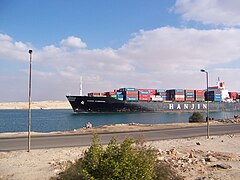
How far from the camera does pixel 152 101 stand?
100 meters

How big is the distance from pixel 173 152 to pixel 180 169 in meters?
3.43

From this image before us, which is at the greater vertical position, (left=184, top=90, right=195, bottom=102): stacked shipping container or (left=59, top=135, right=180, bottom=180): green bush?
(left=184, top=90, right=195, bottom=102): stacked shipping container

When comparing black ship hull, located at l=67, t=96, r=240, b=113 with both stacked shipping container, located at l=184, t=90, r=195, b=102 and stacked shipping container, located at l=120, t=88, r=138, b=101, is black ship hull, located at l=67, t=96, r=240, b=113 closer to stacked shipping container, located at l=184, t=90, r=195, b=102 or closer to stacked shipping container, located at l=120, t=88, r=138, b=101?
stacked shipping container, located at l=120, t=88, r=138, b=101

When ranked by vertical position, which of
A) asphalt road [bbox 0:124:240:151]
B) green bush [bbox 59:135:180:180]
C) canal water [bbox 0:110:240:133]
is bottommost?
canal water [bbox 0:110:240:133]

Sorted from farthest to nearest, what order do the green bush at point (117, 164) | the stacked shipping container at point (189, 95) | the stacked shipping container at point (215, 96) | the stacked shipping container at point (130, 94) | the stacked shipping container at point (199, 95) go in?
the stacked shipping container at point (215, 96) < the stacked shipping container at point (199, 95) < the stacked shipping container at point (189, 95) < the stacked shipping container at point (130, 94) < the green bush at point (117, 164)

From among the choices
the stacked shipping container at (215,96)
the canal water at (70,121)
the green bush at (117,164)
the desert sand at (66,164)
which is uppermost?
the stacked shipping container at (215,96)

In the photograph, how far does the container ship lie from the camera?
8831 centimetres

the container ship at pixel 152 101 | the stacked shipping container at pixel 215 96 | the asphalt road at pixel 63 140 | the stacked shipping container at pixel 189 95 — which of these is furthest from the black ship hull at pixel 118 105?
the asphalt road at pixel 63 140

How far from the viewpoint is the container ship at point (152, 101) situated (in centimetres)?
8831

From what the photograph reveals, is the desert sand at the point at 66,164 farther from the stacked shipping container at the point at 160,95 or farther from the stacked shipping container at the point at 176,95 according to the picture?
the stacked shipping container at the point at 176,95

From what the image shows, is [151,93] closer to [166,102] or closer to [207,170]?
[166,102]

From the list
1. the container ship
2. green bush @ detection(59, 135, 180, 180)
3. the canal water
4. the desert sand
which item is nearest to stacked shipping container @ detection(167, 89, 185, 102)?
the container ship

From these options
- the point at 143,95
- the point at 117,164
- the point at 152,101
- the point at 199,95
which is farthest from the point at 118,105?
the point at 117,164

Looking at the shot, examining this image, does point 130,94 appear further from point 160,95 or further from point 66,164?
point 66,164
